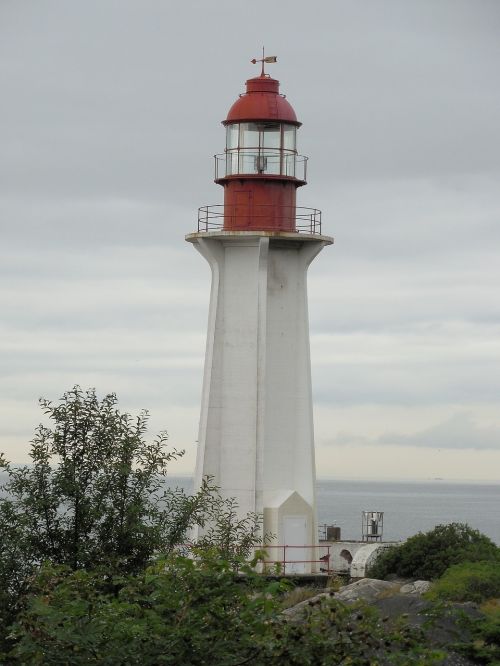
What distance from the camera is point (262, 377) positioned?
3519 centimetres

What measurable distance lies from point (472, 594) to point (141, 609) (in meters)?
15.4

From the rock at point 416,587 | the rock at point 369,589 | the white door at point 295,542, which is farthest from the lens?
the white door at point 295,542

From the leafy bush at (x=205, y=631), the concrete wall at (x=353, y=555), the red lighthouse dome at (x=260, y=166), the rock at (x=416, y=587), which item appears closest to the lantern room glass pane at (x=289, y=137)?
the red lighthouse dome at (x=260, y=166)

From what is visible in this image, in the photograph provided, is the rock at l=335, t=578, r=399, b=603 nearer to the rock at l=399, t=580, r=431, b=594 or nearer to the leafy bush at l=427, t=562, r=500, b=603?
the rock at l=399, t=580, r=431, b=594

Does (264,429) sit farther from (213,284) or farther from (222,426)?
(213,284)

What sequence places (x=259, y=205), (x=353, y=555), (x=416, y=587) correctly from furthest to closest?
(x=353, y=555) < (x=259, y=205) < (x=416, y=587)

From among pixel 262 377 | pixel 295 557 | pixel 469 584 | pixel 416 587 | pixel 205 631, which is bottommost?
pixel 205 631

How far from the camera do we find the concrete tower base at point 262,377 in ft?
115

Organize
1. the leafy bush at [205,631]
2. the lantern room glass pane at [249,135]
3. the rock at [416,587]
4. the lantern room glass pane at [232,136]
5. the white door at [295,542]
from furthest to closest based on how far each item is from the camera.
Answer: the lantern room glass pane at [232,136] < the lantern room glass pane at [249,135] < the white door at [295,542] < the rock at [416,587] < the leafy bush at [205,631]

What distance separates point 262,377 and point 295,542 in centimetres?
396

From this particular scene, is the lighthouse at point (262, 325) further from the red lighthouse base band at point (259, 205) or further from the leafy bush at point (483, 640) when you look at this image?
the leafy bush at point (483, 640)

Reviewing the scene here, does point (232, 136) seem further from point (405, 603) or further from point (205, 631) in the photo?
point (205, 631)

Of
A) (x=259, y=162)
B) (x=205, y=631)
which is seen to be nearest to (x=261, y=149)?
(x=259, y=162)

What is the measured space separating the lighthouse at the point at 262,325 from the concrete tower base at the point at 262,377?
0.08ft
